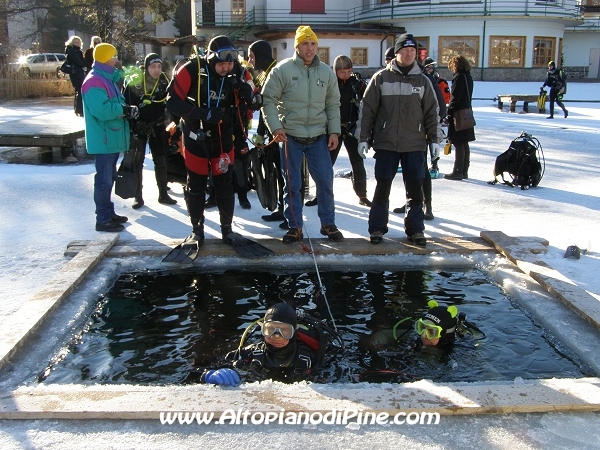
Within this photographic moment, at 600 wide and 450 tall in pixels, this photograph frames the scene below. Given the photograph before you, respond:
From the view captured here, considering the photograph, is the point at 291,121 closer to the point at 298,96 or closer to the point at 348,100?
the point at 298,96

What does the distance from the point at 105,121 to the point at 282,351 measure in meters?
3.69

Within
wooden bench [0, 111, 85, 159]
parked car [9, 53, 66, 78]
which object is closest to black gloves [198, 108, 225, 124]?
wooden bench [0, 111, 85, 159]

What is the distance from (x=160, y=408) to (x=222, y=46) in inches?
130

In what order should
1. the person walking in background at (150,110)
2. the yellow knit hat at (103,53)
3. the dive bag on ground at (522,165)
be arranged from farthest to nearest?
the dive bag on ground at (522,165) → the person walking in background at (150,110) → the yellow knit hat at (103,53)

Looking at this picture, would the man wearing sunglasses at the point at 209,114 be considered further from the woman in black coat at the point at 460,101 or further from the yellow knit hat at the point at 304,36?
the woman in black coat at the point at 460,101

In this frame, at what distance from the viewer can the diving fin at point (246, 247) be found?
548 centimetres

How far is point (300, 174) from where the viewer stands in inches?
232

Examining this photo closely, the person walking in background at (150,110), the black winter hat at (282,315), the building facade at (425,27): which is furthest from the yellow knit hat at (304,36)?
the building facade at (425,27)

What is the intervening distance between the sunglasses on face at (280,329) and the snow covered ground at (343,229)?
30.4 inches

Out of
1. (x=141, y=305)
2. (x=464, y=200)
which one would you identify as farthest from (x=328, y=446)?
(x=464, y=200)

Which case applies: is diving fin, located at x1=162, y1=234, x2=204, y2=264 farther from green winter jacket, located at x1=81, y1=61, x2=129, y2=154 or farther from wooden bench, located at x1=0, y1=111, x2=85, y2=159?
wooden bench, located at x1=0, y1=111, x2=85, y2=159

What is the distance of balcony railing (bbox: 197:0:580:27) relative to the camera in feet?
108

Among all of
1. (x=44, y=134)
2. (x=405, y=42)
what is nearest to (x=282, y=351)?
(x=405, y=42)

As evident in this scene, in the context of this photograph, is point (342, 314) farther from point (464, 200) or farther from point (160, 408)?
point (464, 200)
